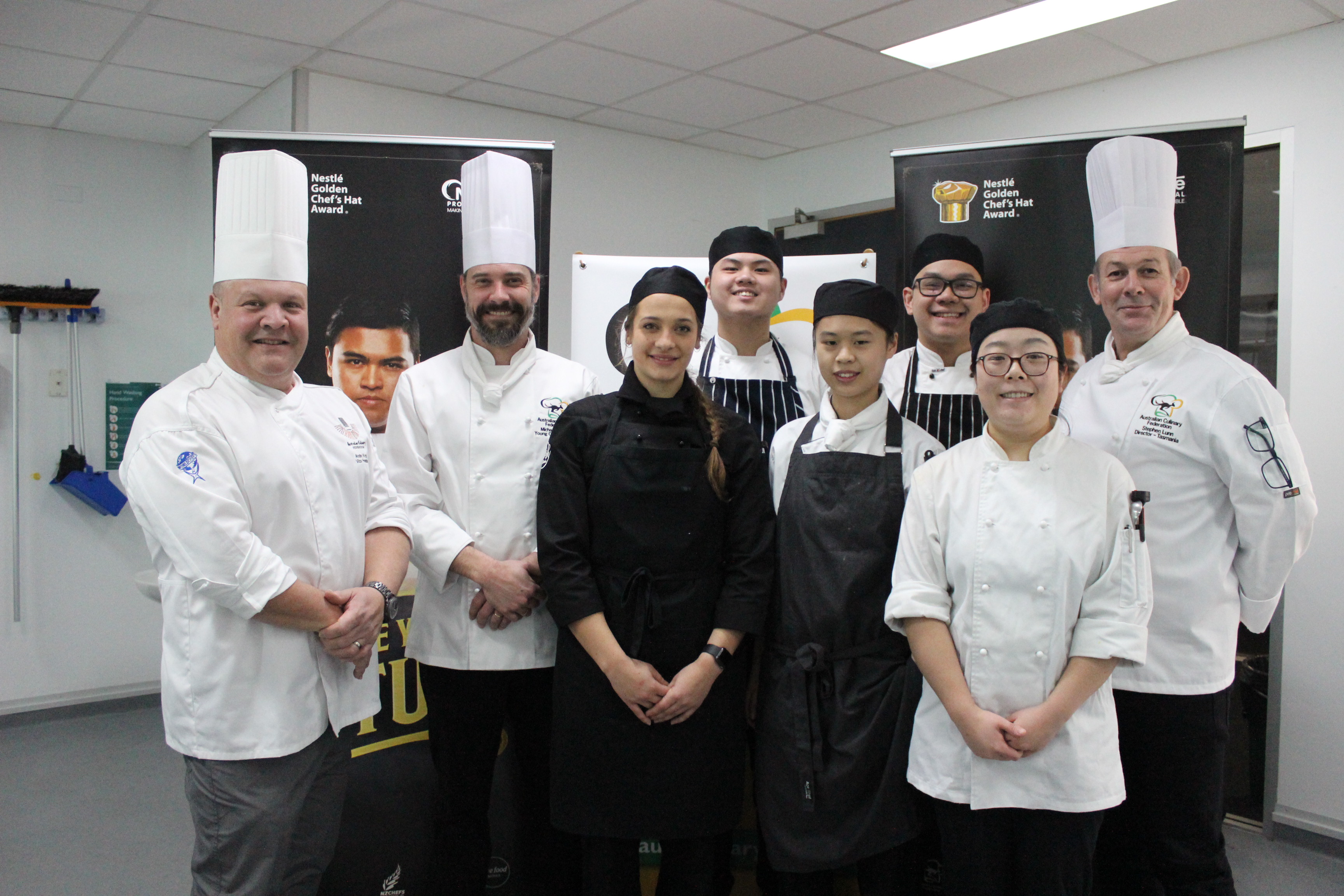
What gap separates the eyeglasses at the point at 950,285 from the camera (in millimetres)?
2352

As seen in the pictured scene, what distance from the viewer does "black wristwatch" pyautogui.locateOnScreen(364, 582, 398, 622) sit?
177 cm

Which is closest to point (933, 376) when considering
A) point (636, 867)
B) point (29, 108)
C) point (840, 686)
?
point (840, 686)

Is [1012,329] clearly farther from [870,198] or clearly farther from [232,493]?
[870,198]

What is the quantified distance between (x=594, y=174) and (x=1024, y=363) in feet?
11.9

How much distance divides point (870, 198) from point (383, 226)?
3.08 metres

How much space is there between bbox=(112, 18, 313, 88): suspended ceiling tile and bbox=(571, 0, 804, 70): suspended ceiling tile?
1.23m

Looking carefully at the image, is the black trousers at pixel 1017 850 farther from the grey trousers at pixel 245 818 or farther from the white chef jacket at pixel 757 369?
the grey trousers at pixel 245 818

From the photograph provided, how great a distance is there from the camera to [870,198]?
486 cm

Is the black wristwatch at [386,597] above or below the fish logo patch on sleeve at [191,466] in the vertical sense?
below

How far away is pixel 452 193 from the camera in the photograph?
2594 mm

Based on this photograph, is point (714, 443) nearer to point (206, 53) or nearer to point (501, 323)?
point (501, 323)

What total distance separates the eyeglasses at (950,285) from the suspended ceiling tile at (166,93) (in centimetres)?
324

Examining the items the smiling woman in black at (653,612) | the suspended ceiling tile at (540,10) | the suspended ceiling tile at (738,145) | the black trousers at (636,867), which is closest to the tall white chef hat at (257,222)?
the smiling woman in black at (653,612)

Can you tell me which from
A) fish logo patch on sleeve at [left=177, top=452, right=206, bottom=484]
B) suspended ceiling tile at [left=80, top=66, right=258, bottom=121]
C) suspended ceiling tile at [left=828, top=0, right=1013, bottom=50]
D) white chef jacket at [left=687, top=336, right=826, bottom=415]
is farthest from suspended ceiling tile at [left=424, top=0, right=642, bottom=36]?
fish logo patch on sleeve at [left=177, top=452, right=206, bottom=484]
